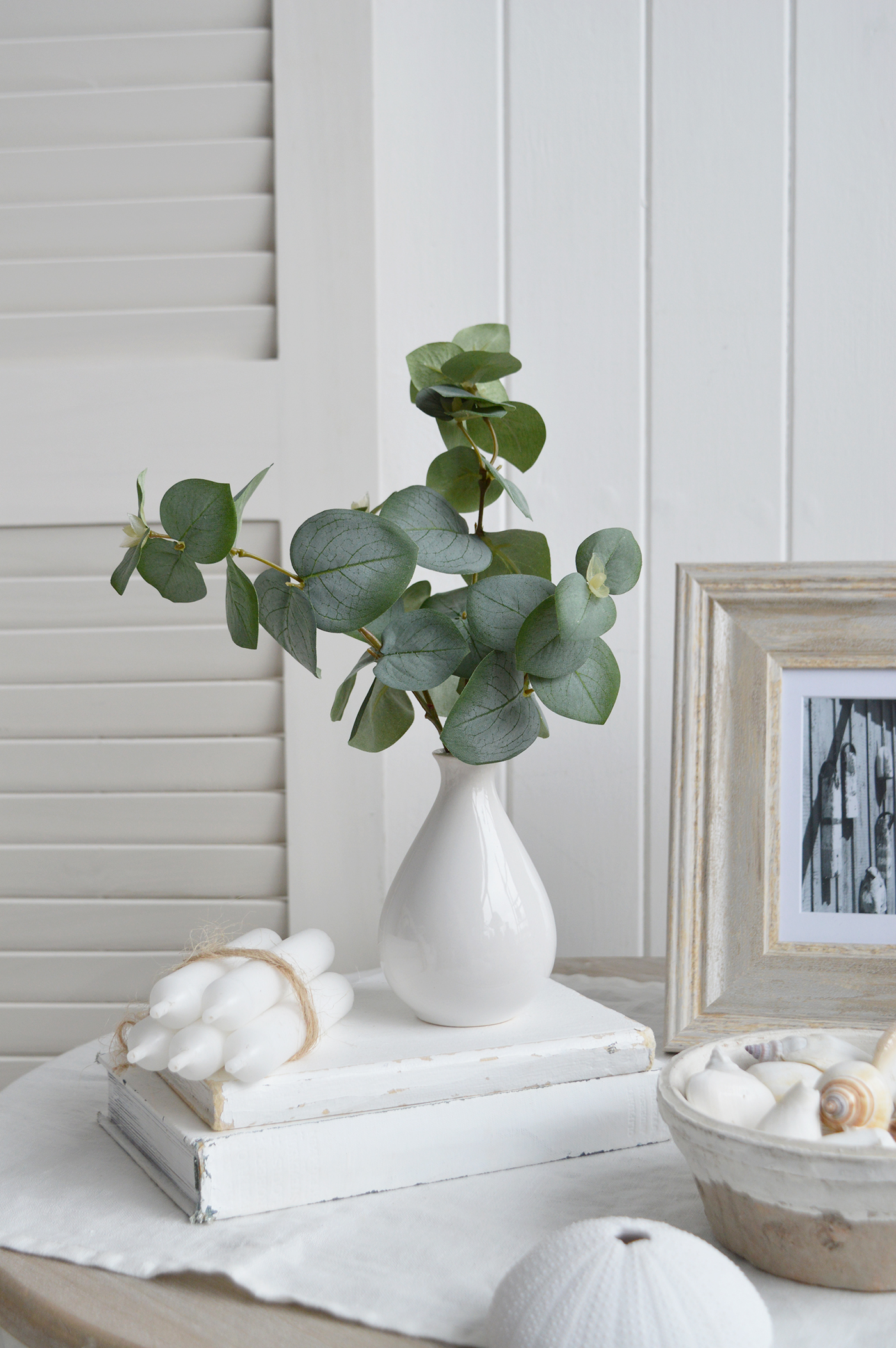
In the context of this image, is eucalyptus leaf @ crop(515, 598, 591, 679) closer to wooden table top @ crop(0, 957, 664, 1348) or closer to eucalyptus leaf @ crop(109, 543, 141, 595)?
eucalyptus leaf @ crop(109, 543, 141, 595)

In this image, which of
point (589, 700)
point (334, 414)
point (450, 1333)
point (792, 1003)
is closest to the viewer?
point (450, 1333)

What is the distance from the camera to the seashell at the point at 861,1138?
48cm

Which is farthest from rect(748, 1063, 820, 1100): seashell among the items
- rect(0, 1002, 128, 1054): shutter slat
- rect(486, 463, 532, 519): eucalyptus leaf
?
rect(0, 1002, 128, 1054): shutter slat

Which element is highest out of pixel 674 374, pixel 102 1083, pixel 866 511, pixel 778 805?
pixel 674 374

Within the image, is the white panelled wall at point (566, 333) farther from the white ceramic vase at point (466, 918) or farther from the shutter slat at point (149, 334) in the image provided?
the white ceramic vase at point (466, 918)

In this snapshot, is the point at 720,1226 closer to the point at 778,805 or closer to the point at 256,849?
the point at 778,805

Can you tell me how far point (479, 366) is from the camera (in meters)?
0.64

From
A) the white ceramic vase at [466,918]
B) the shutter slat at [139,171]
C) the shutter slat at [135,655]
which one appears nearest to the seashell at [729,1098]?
the white ceramic vase at [466,918]

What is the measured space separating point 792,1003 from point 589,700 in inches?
11.2

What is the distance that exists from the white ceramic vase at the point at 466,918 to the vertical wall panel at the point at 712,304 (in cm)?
40

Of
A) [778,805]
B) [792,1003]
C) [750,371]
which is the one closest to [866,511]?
[750,371]

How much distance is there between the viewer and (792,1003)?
726 millimetres

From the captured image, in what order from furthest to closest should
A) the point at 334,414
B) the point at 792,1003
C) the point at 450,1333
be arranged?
the point at 334,414
the point at 792,1003
the point at 450,1333

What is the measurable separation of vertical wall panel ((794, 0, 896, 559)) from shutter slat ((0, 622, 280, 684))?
555 millimetres
